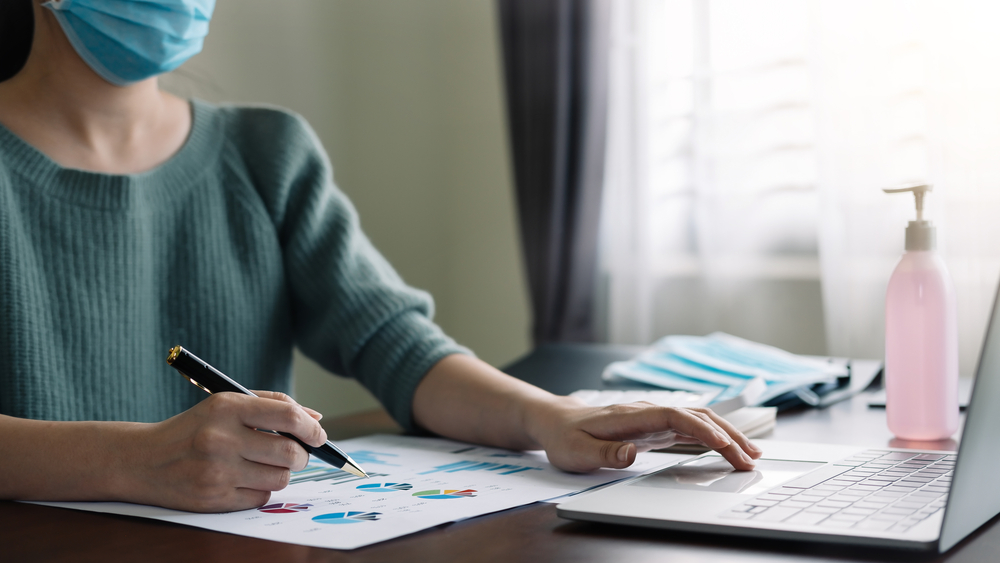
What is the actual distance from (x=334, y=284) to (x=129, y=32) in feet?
1.14

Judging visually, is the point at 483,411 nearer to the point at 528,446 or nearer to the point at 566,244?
the point at 528,446

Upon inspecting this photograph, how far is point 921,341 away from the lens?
793 mm

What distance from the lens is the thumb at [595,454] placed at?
2.18 feet

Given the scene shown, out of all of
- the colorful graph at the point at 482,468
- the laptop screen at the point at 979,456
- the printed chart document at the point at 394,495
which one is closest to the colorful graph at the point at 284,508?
the printed chart document at the point at 394,495

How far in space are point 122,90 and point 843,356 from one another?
1.63 m

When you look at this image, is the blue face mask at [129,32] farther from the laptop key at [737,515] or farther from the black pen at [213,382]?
the laptop key at [737,515]

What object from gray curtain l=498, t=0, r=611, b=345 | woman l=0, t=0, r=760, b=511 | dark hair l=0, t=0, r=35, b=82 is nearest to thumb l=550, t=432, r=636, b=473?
woman l=0, t=0, r=760, b=511

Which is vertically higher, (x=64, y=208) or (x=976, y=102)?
(x=976, y=102)

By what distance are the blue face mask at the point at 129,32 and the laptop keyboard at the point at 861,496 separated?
772mm

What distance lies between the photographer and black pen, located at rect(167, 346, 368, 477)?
593 mm

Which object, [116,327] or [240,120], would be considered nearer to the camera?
[116,327]

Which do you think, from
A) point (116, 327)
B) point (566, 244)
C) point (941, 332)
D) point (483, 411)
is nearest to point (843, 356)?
point (566, 244)

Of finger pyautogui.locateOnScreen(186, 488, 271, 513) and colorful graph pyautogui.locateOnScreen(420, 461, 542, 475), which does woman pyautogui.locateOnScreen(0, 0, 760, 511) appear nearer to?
colorful graph pyautogui.locateOnScreen(420, 461, 542, 475)

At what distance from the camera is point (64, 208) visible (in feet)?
3.00
